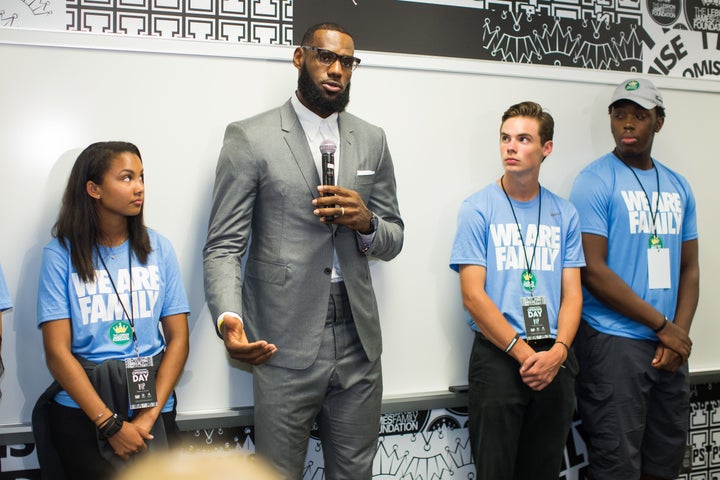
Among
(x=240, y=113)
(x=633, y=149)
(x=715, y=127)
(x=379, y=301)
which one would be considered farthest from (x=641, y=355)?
(x=240, y=113)

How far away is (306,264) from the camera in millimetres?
2088

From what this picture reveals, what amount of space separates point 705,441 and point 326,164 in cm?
259

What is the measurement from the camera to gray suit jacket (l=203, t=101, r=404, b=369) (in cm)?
205

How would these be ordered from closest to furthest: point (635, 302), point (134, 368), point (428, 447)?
point (134, 368) → point (635, 302) → point (428, 447)

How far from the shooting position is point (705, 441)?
3201 mm

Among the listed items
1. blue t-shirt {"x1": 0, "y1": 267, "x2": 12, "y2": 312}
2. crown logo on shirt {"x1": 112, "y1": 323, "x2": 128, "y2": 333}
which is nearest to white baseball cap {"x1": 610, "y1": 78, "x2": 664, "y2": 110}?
crown logo on shirt {"x1": 112, "y1": 323, "x2": 128, "y2": 333}

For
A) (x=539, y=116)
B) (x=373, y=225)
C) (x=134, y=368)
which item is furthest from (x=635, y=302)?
(x=134, y=368)

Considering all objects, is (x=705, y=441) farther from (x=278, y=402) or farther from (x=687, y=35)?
(x=278, y=402)

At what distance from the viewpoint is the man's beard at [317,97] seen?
218 cm

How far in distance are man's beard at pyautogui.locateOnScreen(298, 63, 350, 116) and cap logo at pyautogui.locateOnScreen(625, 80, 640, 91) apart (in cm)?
142

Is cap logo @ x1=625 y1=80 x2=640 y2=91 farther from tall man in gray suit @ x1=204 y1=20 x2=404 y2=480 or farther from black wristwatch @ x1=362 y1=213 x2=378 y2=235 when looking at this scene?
black wristwatch @ x1=362 y1=213 x2=378 y2=235

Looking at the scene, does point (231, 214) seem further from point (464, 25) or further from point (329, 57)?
point (464, 25)

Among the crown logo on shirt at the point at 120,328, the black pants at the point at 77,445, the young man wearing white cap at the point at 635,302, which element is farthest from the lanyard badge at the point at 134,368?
the young man wearing white cap at the point at 635,302

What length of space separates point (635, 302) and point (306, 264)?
1.44 meters
